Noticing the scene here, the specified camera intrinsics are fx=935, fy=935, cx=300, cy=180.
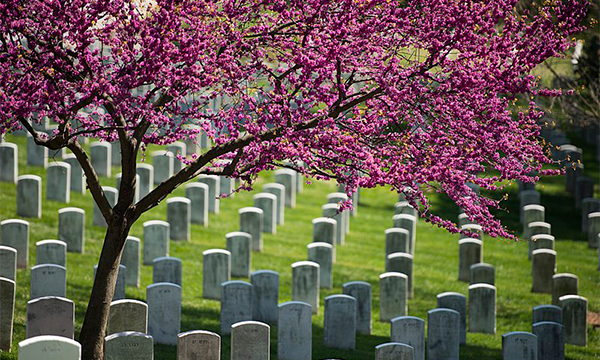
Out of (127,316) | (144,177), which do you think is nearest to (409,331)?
(127,316)

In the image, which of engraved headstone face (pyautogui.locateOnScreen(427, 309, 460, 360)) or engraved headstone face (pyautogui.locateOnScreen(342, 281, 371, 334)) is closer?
engraved headstone face (pyautogui.locateOnScreen(427, 309, 460, 360))

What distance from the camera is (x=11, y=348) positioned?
998 cm

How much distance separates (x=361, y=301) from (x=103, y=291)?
401 centimetres

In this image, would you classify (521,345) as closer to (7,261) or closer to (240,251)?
(240,251)

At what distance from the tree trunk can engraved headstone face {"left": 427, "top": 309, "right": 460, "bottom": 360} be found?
3815 mm

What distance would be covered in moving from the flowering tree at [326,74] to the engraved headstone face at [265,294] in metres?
3.73

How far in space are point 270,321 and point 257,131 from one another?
A: 4810 mm

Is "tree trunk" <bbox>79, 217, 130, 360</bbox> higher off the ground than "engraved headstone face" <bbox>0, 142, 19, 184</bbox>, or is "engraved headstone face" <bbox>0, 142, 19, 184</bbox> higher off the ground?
"engraved headstone face" <bbox>0, 142, 19, 184</bbox>

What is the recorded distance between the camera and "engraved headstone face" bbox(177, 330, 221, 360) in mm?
9109

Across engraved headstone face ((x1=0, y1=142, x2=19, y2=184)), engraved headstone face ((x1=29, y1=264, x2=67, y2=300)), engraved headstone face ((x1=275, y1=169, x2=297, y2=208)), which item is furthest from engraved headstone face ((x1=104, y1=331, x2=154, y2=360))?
engraved headstone face ((x1=275, y1=169, x2=297, y2=208))

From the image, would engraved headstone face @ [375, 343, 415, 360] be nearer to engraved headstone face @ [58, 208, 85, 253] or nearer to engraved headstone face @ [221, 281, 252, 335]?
engraved headstone face @ [221, 281, 252, 335]

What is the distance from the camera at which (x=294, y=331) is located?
10.6m

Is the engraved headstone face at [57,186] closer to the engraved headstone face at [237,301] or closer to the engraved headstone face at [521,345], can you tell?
the engraved headstone face at [237,301]

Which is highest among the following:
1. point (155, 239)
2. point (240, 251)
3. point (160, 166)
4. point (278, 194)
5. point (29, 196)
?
point (160, 166)
